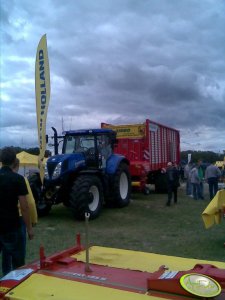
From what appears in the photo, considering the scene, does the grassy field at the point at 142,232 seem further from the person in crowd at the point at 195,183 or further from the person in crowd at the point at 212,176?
the person in crowd at the point at 195,183

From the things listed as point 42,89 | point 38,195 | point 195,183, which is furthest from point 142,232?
point 195,183

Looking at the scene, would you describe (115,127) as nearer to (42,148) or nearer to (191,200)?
(191,200)

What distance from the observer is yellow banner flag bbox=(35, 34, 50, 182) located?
32.2 ft

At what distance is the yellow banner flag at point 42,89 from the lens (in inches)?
387

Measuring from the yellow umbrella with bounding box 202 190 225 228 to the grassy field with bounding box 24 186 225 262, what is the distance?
56 centimetres

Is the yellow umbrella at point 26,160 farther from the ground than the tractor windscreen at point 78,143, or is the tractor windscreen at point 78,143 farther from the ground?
the tractor windscreen at point 78,143

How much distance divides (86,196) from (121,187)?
10.3ft

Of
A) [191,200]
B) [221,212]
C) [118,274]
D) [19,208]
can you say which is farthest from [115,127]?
[118,274]

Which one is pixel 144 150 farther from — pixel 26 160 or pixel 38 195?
pixel 26 160

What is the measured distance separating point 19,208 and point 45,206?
661 centimetres

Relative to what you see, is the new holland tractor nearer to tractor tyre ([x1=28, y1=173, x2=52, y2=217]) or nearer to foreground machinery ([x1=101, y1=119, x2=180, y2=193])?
tractor tyre ([x1=28, y1=173, x2=52, y2=217])

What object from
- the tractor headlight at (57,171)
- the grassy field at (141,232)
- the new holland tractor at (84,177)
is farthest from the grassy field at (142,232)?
the tractor headlight at (57,171)

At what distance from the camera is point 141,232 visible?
29.7 ft

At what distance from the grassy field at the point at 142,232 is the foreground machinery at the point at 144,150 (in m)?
2.48
